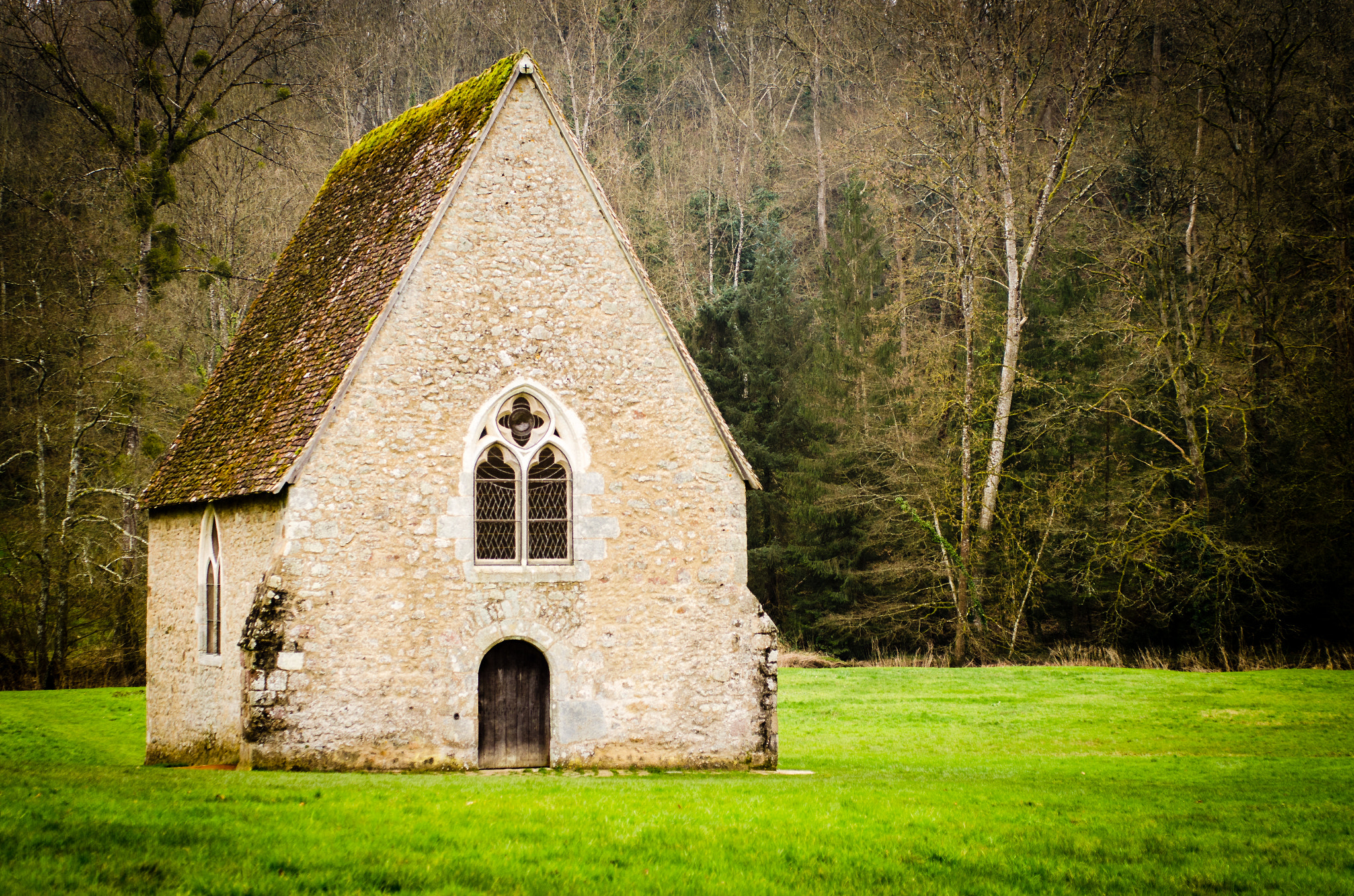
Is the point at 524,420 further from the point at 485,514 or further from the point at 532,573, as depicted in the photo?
the point at 532,573

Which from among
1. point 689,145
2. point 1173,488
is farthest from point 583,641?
point 689,145

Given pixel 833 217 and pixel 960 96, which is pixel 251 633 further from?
pixel 833 217

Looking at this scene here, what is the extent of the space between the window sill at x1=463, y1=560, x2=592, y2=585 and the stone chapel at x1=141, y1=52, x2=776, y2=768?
0.03 metres

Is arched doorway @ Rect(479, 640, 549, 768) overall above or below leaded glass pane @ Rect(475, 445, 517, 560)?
below

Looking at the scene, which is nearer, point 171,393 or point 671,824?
point 671,824

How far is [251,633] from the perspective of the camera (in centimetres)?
1124

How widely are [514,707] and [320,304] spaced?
5805 mm

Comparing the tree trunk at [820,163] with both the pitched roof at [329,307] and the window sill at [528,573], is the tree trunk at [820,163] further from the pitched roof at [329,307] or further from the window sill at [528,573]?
the window sill at [528,573]

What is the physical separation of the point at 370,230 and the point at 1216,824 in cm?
1155

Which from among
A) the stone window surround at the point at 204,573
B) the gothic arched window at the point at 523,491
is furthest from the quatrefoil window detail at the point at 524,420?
the stone window surround at the point at 204,573

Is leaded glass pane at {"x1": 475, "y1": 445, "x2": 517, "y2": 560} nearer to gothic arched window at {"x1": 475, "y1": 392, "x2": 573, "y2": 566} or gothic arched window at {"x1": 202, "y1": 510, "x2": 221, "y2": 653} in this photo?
gothic arched window at {"x1": 475, "y1": 392, "x2": 573, "y2": 566}

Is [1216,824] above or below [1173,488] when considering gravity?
below

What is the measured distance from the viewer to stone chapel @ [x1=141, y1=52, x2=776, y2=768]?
1168 cm

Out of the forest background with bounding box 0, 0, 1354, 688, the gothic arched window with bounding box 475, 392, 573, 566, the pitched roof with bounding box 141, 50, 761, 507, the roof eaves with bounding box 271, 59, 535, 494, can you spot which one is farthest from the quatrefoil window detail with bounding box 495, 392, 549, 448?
the forest background with bounding box 0, 0, 1354, 688
